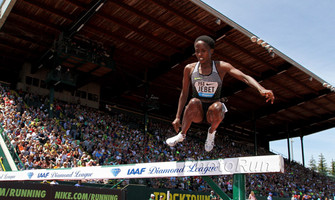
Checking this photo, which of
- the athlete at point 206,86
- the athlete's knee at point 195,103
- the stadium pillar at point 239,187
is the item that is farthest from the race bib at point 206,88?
the stadium pillar at point 239,187

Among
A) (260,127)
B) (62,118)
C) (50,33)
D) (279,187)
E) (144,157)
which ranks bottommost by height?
(279,187)

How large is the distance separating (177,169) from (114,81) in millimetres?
25358

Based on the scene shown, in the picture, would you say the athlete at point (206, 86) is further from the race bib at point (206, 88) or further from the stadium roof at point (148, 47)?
the stadium roof at point (148, 47)

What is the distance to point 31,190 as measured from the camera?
7293 millimetres

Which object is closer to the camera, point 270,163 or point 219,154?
point 270,163

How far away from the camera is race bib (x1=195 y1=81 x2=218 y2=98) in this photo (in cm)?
518

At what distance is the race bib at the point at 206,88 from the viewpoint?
518 centimetres

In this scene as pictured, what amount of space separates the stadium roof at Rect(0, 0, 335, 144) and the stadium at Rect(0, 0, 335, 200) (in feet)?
0.25

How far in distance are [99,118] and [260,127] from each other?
1008 inches

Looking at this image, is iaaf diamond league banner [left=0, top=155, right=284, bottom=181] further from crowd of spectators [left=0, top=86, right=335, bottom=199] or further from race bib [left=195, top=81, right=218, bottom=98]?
crowd of spectators [left=0, top=86, right=335, bottom=199]

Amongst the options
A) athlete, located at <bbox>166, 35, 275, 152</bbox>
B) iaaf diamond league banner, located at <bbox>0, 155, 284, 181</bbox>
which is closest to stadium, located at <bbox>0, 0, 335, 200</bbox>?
iaaf diamond league banner, located at <bbox>0, 155, 284, 181</bbox>

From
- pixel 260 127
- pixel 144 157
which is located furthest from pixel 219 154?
pixel 260 127

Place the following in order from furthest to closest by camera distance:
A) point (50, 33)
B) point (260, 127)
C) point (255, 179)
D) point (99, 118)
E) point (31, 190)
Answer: point (260, 127) < point (255, 179) < point (99, 118) < point (50, 33) < point (31, 190)

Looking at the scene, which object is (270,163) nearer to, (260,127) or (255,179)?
(255,179)
